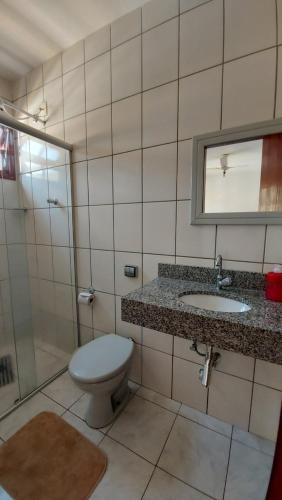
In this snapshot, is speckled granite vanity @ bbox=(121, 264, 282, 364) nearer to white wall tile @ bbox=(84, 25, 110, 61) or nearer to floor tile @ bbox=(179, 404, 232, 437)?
floor tile @ bbox=(179, 404, 232, 437)

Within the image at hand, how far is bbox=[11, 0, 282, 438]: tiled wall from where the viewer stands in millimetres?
984

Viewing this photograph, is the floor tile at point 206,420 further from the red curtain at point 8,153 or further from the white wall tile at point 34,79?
the white wall tile at point 34,79

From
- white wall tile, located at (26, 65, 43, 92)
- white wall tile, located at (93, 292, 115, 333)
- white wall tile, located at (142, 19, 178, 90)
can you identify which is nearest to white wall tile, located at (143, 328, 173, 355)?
white wall tile, located at (93, 292, 115, 333)

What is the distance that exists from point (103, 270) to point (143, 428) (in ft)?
3.20

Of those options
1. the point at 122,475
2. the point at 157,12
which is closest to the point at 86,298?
the point at 122,475

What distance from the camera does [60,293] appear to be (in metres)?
1.80

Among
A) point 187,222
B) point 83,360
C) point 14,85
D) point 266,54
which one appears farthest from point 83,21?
point 83,360

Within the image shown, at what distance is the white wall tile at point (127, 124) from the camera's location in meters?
1.26

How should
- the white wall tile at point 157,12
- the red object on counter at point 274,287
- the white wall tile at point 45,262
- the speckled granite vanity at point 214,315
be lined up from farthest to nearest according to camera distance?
the white wall tile at point 45,262
the white wall tile at point 157,12
the red object on counter at point 274,287
the speckled granite vanity at point 214,315

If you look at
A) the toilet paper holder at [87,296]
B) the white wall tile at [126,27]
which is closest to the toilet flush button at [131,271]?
the toilet paper holder at [87,296]

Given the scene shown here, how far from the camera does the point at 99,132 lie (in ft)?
4.65

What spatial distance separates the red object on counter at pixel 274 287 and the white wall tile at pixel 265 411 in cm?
53

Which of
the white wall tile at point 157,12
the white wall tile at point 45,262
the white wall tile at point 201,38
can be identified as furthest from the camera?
the white wall tile at point 45,262

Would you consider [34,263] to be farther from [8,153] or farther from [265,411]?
[265,411]
